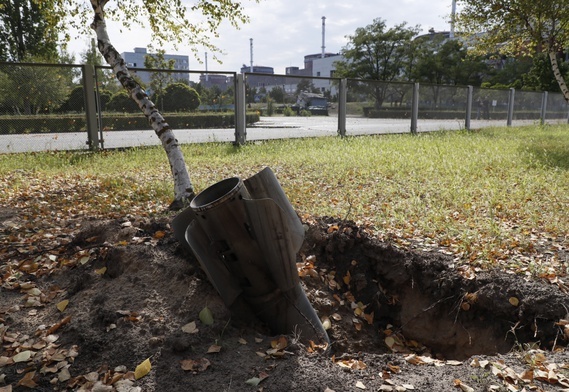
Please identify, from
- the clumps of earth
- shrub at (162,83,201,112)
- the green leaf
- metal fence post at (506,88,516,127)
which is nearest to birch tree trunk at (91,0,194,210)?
the clumps of earth

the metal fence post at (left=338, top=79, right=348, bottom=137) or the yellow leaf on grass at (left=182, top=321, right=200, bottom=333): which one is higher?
the metal fence post at (left=338, top=79, right=348, bottom=137)

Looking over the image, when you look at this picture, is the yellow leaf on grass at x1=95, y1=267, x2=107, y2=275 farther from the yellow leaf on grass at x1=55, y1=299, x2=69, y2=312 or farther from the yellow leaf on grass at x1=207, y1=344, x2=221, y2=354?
the yellow leaf on grass at x1=207, y1=344, x2=221, y2=354

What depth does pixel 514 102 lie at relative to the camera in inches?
907

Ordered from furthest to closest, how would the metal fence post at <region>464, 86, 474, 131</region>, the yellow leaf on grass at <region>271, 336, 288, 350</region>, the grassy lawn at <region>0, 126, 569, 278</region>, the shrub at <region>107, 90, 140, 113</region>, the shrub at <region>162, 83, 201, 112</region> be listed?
the metal fence post at <region>464, 86, 474, 131</region>
the shrub at <region>162, 83, 201, 112</region>
the shrub at <region>107, 90, 140, 113</region>
the grassy lawn at <region>0, 126, 569, 278</region>
the yellow leaf on grass at <region>271, 336, 288, 350</region>

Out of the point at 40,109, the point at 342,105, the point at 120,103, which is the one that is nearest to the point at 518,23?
the point at 342,105

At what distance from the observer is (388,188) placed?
23.3 ft

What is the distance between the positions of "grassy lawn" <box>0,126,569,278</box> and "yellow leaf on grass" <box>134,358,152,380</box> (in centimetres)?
286

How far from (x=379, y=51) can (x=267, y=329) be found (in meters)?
42.9

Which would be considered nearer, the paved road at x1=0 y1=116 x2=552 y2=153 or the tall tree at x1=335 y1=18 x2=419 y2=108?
the paved road at x1=0 y1=116 x2=552 y2=153

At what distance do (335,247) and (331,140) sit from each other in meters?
9.73

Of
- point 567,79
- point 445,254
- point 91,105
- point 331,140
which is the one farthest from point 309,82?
point 567,79

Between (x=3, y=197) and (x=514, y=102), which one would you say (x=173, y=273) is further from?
(x=514, y=102)

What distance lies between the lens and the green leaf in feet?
9.86

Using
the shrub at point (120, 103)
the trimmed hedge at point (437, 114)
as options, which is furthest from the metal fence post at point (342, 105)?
the shrub at point (120, 103)
